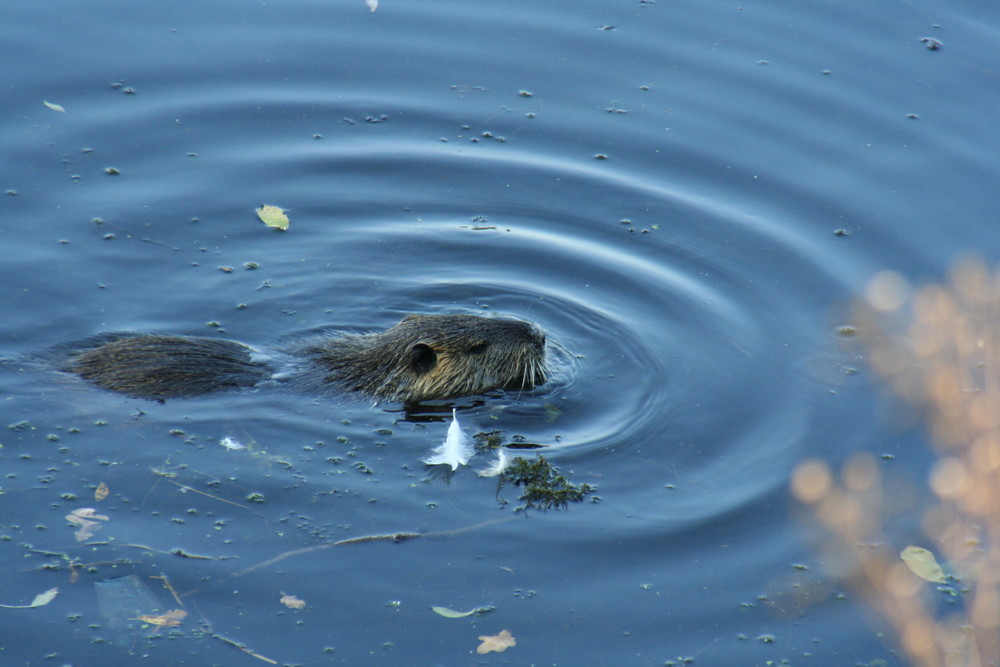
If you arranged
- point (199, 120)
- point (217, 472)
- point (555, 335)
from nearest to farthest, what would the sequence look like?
1. point (217, 472)
2. point (555, 335)
3. point (199, 120)

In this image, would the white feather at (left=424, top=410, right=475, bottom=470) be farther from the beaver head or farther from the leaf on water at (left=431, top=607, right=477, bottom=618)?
the leaf on water at (left=431, top=607, right=477, bottom=618)

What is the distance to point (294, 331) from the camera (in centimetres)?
726

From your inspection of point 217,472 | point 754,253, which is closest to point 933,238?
point 754,253

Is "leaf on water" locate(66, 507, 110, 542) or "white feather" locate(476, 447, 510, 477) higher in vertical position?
"white feather" locate(476, 447, 510, 477)

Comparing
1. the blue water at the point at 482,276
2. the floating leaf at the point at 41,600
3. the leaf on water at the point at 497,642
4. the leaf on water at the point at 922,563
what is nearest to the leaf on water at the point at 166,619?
the blue water at the point at 482,276

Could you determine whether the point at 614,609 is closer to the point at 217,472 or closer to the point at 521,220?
the point at 217,472

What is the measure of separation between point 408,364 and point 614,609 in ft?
7.07

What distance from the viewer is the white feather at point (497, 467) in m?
6.08

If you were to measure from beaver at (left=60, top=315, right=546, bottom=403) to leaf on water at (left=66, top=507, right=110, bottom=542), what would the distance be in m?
1.19

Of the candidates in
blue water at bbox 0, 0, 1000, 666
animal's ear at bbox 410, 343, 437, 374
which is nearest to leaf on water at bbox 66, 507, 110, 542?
blue water at bbox 0, 0, 1000, 666

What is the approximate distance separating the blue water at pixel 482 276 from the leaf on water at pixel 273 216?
0.09 m

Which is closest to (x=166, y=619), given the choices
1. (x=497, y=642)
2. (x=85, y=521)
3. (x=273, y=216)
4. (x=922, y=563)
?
(x=85, y=521)

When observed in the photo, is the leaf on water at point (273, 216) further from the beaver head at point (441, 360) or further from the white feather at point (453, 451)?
the white feather at point (453, 451)

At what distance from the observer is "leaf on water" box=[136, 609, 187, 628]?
498 centimetres
